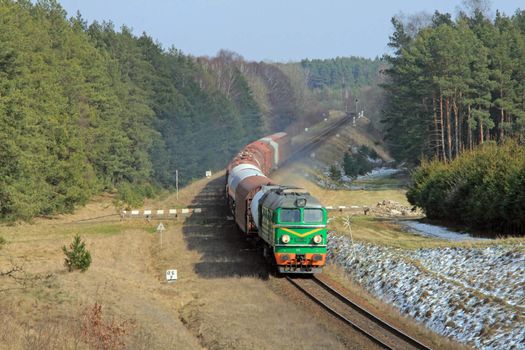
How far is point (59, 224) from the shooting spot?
52.4m

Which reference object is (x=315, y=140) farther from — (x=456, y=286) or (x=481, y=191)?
(x=456, y=286)

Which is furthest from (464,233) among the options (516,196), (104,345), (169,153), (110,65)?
(169,153)

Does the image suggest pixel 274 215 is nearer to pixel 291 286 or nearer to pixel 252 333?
pixel 291 286

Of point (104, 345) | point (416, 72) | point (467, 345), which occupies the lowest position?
point (467, 345)

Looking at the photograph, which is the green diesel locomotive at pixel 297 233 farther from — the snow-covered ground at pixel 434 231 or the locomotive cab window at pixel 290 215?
the snow-covered ground at pixel 434 231

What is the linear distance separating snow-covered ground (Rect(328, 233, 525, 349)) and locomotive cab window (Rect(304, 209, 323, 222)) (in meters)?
3.38

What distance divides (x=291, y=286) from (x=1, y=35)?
29.2 meters

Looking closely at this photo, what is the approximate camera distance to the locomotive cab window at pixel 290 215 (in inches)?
1126

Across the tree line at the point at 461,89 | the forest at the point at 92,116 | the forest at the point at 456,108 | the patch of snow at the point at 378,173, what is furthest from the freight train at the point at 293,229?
the patch of snow at the point at 378,173

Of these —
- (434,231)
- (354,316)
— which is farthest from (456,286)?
(434,231)

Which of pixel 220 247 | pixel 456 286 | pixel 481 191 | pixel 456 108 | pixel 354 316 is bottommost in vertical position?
pixel 354 316

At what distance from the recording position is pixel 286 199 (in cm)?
2914

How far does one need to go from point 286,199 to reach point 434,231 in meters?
16.5

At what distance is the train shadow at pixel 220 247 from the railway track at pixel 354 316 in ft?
8.75
